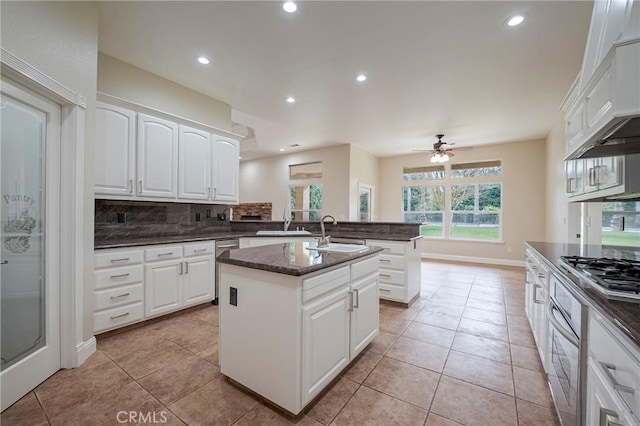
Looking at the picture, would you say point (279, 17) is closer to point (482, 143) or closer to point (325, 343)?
point (325, 343)

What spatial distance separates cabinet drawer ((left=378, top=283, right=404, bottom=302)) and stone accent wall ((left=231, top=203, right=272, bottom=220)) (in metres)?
4.88

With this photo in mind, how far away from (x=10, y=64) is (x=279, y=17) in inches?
72.0

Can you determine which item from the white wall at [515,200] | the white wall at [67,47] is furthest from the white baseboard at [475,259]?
the white wall at [67,47]

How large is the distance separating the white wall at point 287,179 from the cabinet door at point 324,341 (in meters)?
4.55

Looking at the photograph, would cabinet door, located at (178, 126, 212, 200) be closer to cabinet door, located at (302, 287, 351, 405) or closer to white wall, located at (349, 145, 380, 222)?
cabinet door, located at (302, 287, 351, 405)

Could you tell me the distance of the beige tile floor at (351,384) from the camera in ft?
5.06

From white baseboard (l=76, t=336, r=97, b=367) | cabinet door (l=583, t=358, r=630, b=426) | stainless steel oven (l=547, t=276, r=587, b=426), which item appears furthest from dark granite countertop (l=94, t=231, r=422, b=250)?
cabinet door (l=583, t=358, r=630, b=426)

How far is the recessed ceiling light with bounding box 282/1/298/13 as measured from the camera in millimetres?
2082

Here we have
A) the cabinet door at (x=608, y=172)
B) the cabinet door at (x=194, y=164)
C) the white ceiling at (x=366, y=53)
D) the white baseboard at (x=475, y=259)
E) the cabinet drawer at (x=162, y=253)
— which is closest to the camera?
the cabinet door at (x=608, y=172)

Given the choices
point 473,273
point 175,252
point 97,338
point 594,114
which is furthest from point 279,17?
point 473,273

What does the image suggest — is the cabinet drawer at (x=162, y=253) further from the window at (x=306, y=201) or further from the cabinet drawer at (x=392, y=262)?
the window at (x=306, y=201)

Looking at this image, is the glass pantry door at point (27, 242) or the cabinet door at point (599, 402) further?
the glass pantry door at point (27, 242)

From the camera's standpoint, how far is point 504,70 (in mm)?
3021

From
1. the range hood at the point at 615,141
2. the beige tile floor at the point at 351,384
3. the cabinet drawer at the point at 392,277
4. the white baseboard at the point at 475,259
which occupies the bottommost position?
the beige tile floor at the point at 351,384
